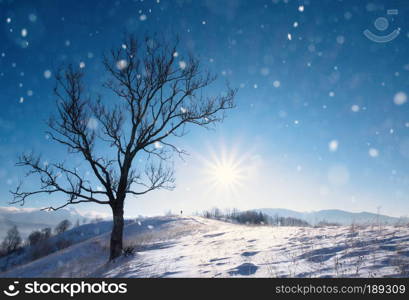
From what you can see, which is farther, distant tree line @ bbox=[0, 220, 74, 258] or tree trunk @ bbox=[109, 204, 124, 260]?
distant tree line @ bbox=[0, 220, 74, 258]

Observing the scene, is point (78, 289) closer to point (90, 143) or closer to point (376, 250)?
point (376, 250)

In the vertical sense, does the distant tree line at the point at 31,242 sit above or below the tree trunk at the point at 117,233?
below

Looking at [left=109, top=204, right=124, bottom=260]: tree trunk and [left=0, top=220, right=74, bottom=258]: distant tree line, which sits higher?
[left=109, top=204, right=124, bottom=260]: tree trunk

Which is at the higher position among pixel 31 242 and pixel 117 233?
pixel 117 233

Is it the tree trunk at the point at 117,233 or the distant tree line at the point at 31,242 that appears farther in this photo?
the distant tree line at the point at 31,242

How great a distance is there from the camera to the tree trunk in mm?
9047

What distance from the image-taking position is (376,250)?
4465 millimetres

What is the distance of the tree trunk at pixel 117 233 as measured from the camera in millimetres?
9047

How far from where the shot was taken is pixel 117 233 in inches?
364

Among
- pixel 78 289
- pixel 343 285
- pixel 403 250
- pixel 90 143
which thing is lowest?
pixel 78 289

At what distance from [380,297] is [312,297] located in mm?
884

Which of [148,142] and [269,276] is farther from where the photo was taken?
[148,142]

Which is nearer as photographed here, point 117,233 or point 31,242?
point 117,233

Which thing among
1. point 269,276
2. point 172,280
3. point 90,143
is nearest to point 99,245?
point 90,143
